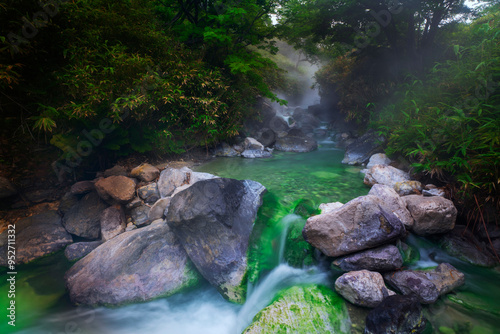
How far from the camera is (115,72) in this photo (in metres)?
4.93

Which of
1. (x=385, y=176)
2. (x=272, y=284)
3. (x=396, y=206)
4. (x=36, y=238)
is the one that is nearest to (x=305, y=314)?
(x=272, y=284)

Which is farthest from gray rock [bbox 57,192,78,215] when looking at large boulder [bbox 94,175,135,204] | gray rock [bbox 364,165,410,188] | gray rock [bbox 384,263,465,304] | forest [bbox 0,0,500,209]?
gray rock [bbox 364,165,410,188]

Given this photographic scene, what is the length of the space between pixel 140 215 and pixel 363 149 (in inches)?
303

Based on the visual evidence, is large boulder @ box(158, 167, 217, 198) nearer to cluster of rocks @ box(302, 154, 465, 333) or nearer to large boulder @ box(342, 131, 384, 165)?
cluster of rocks @ box(302, 154, 465, 333)

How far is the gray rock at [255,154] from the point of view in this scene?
30.0ft

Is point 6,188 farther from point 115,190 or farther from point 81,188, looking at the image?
point 115,190

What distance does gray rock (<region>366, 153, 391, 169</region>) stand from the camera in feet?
22.6

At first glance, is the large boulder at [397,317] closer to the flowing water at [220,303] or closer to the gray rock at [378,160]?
the flowing water at [220,303]

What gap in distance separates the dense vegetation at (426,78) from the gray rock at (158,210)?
581 cm

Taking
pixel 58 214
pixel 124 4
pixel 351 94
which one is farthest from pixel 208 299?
pixel 351 94

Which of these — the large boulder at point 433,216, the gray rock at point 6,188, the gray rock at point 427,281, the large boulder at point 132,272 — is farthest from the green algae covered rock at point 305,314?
the gray rock at point 6,188

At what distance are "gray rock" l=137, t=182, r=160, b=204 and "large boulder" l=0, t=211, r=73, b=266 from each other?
62.6 inches

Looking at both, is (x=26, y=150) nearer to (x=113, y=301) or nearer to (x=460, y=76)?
(x=113, y=301)

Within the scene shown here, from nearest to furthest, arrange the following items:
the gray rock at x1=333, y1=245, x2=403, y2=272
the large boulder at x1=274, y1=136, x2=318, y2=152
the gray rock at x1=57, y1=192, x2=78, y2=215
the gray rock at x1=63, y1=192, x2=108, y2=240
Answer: the gray rock at x1=333, y1=245, x2=403, y2=272 → the gray rock at x1=63, y1=192, x2=108, y2=240 → the gray rock at x1=57, y1=192, x2=78, y2=215 → the large boulder at x1=274, y1=136, x2=318, y2=152
